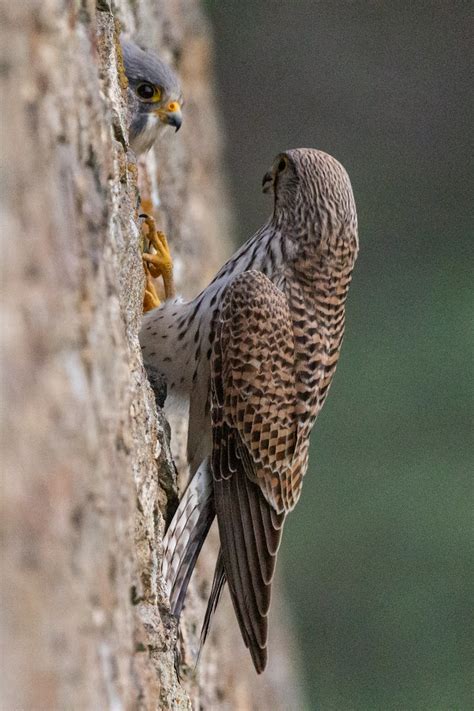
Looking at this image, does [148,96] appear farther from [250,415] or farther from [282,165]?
[250,415]

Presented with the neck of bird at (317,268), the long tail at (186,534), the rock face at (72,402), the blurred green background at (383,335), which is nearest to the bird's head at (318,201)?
the neck of bird at (317,268)

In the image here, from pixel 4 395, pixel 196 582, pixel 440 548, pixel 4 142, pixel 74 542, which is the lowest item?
pixel 440 548

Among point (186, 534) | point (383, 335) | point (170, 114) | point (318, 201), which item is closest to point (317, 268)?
point (318, 201)

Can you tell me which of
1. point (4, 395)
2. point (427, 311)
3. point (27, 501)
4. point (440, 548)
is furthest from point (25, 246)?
point (427, 311)

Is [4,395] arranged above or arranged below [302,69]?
above

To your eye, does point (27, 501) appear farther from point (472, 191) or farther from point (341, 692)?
point (472, 191)

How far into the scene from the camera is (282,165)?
477 centimetres

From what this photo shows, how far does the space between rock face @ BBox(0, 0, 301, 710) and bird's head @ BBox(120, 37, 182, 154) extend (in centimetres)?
123

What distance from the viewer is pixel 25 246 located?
2.16 metres

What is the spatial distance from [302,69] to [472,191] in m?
2.45

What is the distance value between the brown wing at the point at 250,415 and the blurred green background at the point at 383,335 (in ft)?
19.4

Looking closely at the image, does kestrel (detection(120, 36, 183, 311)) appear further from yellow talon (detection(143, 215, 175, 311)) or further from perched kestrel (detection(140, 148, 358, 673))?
perched kestrel (detection(140, 148, 358, 673))

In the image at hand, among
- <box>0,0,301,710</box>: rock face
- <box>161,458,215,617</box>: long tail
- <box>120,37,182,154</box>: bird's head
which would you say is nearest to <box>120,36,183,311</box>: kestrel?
<box>120,37,182,154</box>: bird's head

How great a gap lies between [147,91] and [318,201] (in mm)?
780
